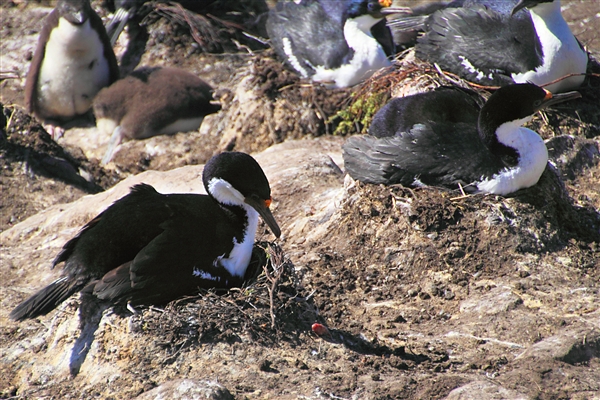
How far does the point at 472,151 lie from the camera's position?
5.90 meters

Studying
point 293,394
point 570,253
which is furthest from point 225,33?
point 293,394

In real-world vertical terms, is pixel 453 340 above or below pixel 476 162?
below

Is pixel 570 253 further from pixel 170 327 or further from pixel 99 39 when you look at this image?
pixel 99 39

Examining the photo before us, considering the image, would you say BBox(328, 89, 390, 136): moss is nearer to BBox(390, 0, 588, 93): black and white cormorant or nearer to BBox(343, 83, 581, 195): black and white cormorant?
BBox(390, 0, 588, 93): black and white cormorant

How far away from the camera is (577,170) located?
22.4 feet

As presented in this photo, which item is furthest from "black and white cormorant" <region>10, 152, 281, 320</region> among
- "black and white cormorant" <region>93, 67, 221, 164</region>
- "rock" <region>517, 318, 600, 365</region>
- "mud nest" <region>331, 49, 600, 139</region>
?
"black and white cormorant" <region>93, 67, 221, 164</region>

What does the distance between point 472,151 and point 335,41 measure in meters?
3.59

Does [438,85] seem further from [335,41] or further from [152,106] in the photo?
[152,106]

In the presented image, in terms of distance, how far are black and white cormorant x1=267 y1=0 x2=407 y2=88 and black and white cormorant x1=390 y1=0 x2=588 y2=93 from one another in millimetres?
1097

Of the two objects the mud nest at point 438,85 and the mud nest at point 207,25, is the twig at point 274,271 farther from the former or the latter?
the mud nest at point 207,25

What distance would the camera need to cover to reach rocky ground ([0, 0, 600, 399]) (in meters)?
4.39

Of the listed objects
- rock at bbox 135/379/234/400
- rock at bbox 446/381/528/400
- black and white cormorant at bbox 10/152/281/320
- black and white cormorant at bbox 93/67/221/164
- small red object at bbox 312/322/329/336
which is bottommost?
black and white cormorant at bbox 93/67/221/164

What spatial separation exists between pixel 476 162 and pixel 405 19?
477 cm

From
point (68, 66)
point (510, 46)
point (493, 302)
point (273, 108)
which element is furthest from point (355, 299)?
point (68, 66)
